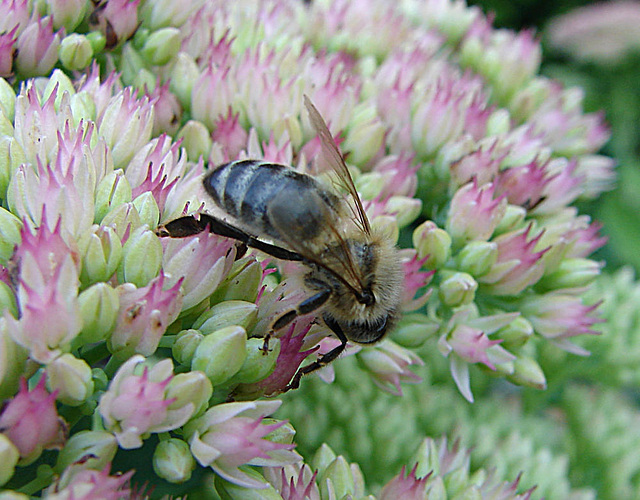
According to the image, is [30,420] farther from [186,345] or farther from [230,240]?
[230,240]

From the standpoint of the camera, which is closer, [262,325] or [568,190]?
[262,325]

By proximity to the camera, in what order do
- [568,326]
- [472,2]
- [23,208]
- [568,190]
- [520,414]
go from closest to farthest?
[23,208] → [568,326] → [568,190] → [520,414] → [472,2]

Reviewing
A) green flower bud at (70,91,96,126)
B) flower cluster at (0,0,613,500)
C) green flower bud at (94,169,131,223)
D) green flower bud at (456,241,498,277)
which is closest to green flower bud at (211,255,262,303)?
flower cluster at (0,0,613,500)

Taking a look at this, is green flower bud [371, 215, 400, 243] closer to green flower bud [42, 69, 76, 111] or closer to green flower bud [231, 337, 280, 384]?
green flower bud [231, 337, 280, 384]

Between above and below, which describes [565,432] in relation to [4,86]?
below

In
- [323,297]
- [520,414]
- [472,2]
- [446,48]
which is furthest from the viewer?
[472,2]

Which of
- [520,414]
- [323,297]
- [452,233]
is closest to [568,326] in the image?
[452,233]

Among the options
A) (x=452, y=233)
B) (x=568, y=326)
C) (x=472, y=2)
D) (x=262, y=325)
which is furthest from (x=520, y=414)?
(x=472, y=2)

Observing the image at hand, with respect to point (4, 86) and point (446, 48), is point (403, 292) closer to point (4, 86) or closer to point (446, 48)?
point (4, 86)
